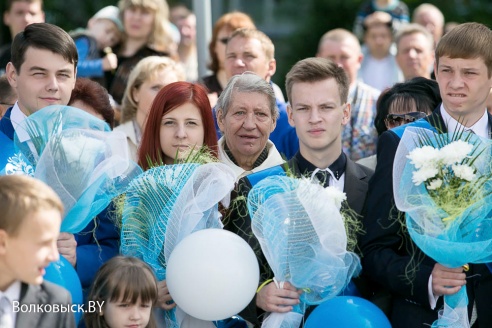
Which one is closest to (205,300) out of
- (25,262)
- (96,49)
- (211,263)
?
(211,263)

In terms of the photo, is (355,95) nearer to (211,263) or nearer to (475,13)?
(211,263)

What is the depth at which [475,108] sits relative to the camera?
17.4ft

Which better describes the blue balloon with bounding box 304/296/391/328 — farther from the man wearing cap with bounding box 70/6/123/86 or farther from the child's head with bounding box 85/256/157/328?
the man wearing cap with bounding box 70/6/123/86

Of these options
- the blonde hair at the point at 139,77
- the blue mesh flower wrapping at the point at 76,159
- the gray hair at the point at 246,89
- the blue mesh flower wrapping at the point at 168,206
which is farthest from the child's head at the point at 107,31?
the blue mesh flower wrapping at the point at 168,206

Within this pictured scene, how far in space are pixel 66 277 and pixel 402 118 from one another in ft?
8.31

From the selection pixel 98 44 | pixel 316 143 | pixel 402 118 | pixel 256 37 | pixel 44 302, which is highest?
pixel 98 44

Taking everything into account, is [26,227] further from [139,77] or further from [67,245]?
[139,77]

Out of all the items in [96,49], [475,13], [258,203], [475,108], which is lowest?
[258,203]

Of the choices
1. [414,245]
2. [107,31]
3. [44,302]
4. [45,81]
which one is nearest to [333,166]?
[414,245]

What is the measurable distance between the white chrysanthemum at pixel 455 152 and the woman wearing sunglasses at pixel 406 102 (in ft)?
4.75

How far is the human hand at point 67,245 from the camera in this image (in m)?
4.94

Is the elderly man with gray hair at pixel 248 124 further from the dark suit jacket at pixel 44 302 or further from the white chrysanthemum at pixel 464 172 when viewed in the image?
the dark suit jacket at pixel 44 302

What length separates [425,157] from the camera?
4.64m

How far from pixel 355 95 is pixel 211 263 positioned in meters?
3.65
